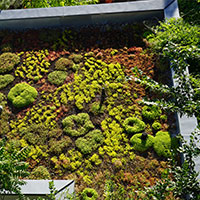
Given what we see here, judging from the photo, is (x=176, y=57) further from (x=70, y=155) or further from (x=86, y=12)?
(x=86, y=12)

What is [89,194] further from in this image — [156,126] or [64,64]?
[64,64]

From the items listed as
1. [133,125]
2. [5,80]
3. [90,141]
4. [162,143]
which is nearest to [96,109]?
[90,141]

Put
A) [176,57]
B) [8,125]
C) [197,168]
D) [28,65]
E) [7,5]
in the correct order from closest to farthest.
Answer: [176,57], [197,168], [8,125], [28,65], [7,5]

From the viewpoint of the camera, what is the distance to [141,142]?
19.0 ft

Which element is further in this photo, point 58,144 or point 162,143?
point 58,144

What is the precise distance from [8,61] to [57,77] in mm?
1498

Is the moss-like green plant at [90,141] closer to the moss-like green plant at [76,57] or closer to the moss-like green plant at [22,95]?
the moss-like green plant at [22,95]

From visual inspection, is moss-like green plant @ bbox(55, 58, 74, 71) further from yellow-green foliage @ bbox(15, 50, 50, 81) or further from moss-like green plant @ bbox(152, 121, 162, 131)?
moss-like green plant @ bbox(152, 121, 162, 131)

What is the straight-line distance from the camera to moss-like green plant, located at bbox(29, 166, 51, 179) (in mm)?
5633

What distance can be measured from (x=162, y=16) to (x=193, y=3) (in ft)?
5.30

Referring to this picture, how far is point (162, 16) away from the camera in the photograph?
7.25m

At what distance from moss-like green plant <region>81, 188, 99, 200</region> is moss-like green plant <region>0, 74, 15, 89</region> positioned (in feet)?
11.3

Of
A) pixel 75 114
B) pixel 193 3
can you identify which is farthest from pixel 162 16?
pixel 75 114

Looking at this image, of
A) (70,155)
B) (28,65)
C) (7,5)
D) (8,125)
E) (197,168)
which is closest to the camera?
(197,168)
